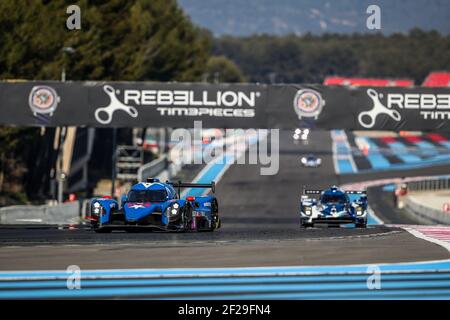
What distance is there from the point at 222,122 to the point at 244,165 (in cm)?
4528

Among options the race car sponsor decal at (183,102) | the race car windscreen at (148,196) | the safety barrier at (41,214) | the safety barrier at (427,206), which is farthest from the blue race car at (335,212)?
the safety barrier at (427,206)

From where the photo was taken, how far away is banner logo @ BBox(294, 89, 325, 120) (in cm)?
4225

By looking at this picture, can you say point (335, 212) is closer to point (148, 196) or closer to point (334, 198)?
point (334, 198)

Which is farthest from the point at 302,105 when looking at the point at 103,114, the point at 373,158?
the point at 373,158

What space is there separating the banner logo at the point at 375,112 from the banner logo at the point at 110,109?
28.4 feet

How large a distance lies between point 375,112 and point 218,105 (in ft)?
19.5

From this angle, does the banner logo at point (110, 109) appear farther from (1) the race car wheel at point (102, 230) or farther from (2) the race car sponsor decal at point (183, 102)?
(1) the race car wheel at point (102, 230)

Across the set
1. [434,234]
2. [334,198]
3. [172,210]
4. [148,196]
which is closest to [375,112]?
[334,198]

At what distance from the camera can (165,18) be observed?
100812mm

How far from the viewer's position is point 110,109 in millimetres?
42438

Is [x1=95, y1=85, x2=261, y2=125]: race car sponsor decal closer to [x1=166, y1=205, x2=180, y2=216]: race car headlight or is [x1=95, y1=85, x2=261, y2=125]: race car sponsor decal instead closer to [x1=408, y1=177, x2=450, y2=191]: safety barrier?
[x1=166, y1=205, x2=180, y2=216]: race car headlight

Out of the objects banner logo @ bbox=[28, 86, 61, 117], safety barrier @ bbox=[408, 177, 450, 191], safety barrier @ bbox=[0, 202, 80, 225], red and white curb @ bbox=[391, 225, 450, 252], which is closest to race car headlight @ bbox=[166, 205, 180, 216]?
red and white curb @ bbox=[391, 225, 450, 252]
